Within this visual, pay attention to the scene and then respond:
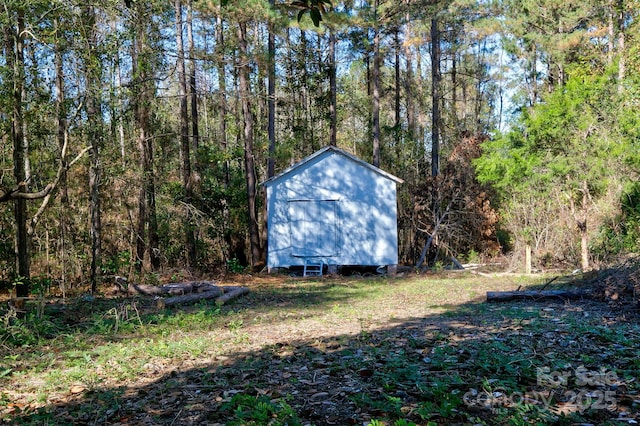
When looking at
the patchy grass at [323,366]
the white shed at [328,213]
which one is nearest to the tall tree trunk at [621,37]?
the white shed at [328,213]

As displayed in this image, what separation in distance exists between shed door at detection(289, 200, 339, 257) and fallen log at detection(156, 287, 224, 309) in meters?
6.59

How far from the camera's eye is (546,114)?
49.7ft

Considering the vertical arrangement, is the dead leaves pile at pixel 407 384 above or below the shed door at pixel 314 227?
below

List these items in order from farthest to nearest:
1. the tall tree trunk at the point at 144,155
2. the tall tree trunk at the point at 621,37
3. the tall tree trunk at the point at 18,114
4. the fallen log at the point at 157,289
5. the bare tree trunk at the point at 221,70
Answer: the tall tree trunk at the point at 621,37
the bare tree trunk at the point at 221,70
the tall tree trunk at the point at 144,155
the fallen log at the point at 157,289
the tall tree trunk at the point at 18,114

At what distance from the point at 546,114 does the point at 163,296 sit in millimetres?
11878

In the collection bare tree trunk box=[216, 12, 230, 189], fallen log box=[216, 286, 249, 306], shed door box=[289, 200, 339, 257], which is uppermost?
bare tree trunk box=[216, 12, 230, 189]

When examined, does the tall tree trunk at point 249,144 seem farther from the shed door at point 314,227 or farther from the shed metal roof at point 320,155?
the shed door at point 314,227

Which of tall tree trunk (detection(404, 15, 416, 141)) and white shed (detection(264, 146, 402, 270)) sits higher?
tall tree trunk (detection(404, 15, 416, 141))

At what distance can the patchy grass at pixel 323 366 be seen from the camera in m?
3.70

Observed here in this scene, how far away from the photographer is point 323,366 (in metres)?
5.06

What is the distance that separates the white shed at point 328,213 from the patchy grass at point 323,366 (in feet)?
28.9

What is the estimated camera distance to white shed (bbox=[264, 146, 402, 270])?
18.0 m

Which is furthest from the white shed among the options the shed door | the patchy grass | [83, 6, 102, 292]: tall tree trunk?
the patchy grass

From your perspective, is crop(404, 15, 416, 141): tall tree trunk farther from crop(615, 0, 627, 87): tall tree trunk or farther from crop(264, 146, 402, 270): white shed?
crop(264, 146, 402, 270): white shed
